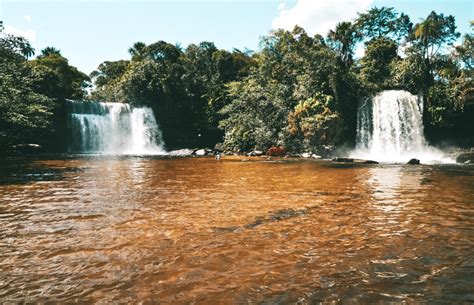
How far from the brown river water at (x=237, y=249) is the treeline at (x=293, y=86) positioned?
19.5m

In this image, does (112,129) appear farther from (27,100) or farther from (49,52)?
(49,52)

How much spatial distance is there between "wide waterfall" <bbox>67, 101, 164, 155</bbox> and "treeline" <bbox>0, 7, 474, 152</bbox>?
158 cm

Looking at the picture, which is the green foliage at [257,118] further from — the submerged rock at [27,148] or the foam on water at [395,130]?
the submerged rock at [27,148]

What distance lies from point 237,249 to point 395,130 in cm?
3111

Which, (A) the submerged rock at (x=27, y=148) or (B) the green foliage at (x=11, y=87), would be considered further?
(A) the submerged rock at (x=27, y=148)

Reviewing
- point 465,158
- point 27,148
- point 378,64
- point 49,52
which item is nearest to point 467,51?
point 378,64

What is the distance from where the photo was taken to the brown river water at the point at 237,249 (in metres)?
3.54

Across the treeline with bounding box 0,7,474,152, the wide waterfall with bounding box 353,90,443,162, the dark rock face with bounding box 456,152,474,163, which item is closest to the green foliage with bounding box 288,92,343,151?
the treeline with bounding box 0,7,474,152

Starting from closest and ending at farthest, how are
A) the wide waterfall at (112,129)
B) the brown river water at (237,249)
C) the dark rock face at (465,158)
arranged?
1. the brown river water at (237,249)
2. the dark rock face at (465,158)
3. the wide waterfall at (112,129)

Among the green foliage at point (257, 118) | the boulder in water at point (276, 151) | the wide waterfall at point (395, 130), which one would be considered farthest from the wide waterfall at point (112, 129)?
the wide waterfall at point (395, 130)

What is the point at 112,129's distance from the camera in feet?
137

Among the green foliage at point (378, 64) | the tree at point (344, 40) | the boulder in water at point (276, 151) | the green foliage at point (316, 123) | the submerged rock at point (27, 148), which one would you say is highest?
the tree at point (344, 40)

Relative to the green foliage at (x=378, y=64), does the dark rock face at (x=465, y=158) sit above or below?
below

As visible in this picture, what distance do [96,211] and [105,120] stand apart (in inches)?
1432
